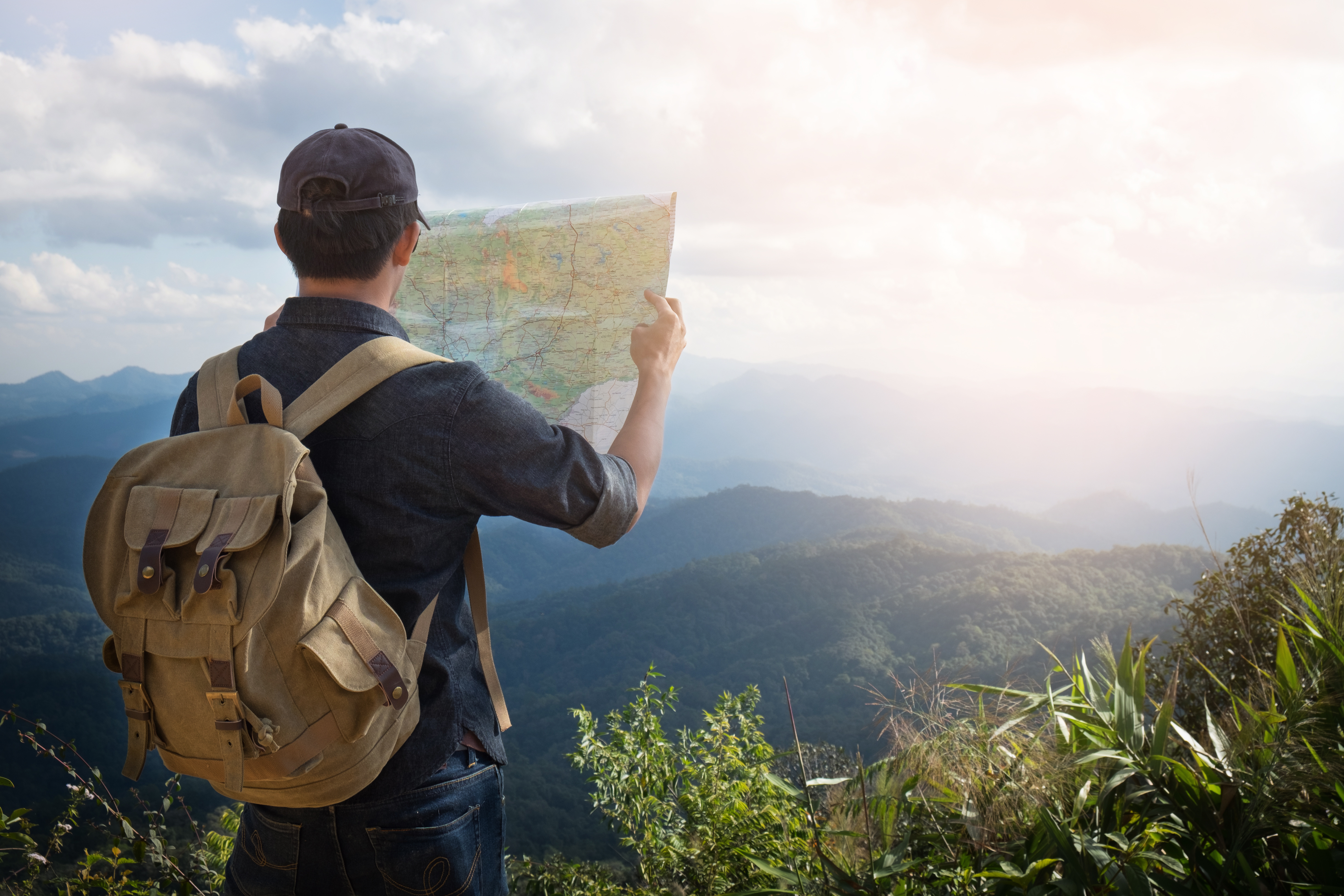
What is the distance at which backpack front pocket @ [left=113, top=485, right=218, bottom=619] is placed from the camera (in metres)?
1.05

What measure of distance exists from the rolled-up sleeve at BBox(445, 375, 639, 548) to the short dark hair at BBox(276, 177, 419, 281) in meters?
0.34

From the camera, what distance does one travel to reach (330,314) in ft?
4.09

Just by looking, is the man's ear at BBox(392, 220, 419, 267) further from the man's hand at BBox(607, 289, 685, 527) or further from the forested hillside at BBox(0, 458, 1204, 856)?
the forested hillside at BBox(0, 458, 1204, 856)

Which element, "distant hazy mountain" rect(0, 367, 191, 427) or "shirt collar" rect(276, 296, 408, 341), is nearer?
"shirt collar" rect(276, 296, 408, 341)

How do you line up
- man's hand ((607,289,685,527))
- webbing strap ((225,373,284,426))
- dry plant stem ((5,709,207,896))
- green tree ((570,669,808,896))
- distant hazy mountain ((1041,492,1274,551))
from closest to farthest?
webbing strap ((225,373,284,426)), man's hand ((607,289,685,527)), dry plant stem ((5,709,207,896)), green tree ((570,669,808,896)), distant hazy mountain ((1041,492,1274,551))

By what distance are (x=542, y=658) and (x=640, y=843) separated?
5459cm

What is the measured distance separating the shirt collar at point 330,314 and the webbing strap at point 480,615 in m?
0.41

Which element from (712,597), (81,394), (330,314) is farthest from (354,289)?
(81,394)

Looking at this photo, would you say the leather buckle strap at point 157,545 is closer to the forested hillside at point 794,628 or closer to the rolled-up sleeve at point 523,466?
the rolled-up sleeve at point 523,466

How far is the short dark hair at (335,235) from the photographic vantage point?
4.02ft

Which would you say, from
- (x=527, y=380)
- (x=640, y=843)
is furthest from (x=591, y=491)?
(x=640, y=843)

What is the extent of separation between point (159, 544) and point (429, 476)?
1.24 ft

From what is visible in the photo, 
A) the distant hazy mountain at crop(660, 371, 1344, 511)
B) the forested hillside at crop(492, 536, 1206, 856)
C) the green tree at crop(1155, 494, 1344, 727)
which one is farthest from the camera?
the distant hazy mountain at crop(660, 371, 1344, 511)

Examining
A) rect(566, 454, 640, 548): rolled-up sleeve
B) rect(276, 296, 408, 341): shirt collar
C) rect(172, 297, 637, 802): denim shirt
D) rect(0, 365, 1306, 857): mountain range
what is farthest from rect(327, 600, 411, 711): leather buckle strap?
rect(0, 365, 1306, 857): mountain range
